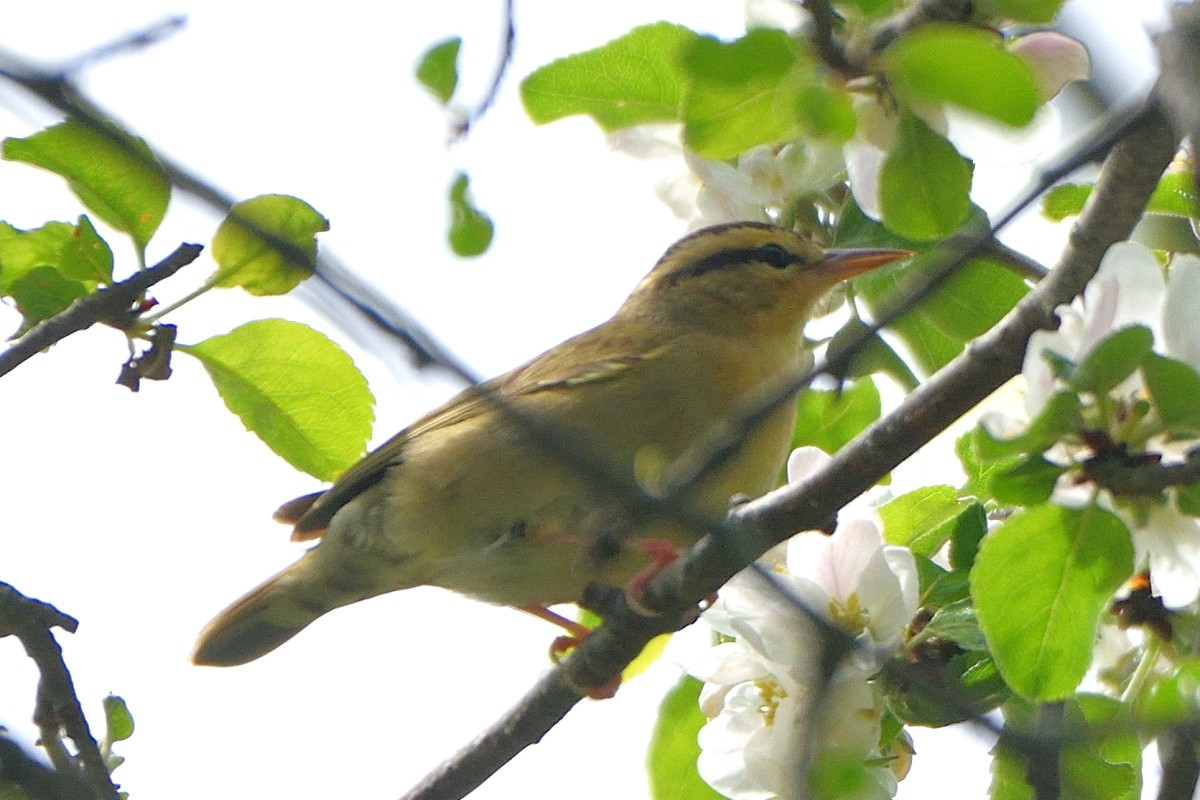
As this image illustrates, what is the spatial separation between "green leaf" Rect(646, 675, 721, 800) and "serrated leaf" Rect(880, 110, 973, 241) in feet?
4.37

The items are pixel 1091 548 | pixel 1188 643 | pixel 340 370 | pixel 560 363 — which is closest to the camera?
pixel 1091 548

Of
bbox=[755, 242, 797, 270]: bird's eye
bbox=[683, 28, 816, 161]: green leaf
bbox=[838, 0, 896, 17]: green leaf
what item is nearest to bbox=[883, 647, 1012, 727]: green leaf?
bbox=[683, 28, 816, 161]: green leaf

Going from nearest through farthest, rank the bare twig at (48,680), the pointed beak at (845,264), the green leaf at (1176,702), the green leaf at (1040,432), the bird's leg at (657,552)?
the green leaf at (1176,702) → the green leaf at (1040,432) → the bare twig at (48,680) → the bird's leg at (657,552) → the pointed beak at (845,264)

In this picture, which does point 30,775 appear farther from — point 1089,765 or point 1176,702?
point 1089,765

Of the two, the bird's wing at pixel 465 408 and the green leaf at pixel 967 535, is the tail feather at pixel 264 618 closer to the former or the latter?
the bird's wing at pixel 465 408

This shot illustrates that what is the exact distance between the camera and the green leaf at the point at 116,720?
9.50 ft

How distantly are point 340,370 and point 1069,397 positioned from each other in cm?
196

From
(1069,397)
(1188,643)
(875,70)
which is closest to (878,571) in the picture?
(1188,643)

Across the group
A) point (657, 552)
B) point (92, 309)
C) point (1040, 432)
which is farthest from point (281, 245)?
point (657, 552)

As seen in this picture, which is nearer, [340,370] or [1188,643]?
[1188,643]

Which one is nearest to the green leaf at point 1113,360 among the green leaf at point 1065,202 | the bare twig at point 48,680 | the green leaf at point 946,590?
the green leaf at point 946,590

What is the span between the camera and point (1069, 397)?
1.87 m

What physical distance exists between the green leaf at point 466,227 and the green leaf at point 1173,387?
862 millimetres

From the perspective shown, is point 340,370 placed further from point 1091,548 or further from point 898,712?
point 1091,548
